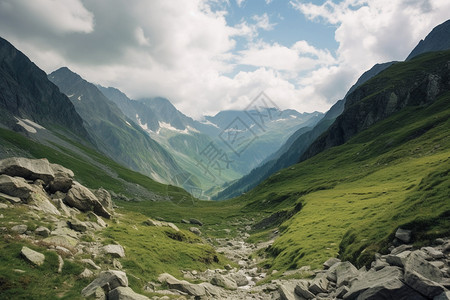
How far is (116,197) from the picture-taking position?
419 feet

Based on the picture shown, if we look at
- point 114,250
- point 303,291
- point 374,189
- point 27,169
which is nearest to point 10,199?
point 27,169

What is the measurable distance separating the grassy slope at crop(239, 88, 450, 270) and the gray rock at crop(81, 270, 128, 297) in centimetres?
2034

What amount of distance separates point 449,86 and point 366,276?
545 feet

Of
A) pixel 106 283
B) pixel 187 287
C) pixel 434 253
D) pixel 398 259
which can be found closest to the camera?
pixel 434 253

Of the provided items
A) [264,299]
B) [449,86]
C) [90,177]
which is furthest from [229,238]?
[449,86]

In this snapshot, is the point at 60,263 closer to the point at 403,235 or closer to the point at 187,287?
the point at 187,287

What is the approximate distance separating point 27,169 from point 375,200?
59.9 metres

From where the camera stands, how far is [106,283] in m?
19.4

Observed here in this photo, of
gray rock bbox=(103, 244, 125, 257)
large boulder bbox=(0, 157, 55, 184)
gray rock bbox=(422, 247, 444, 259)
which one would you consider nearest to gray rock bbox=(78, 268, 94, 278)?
gray rock bbox=(103, 244, 125, 257)

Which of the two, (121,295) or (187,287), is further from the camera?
(187,287)

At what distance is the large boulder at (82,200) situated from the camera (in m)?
41.8

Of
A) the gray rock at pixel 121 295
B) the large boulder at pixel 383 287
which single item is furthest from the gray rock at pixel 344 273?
the gray rock at pixel 121 295

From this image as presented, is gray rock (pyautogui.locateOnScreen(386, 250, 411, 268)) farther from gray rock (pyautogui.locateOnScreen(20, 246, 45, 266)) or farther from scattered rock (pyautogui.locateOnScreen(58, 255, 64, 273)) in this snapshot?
gray rock (pyautogui.locateOnScreen(20, 246, 45, 266))

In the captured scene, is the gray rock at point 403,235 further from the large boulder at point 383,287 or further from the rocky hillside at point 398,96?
the rocky hillside at point 398,96
